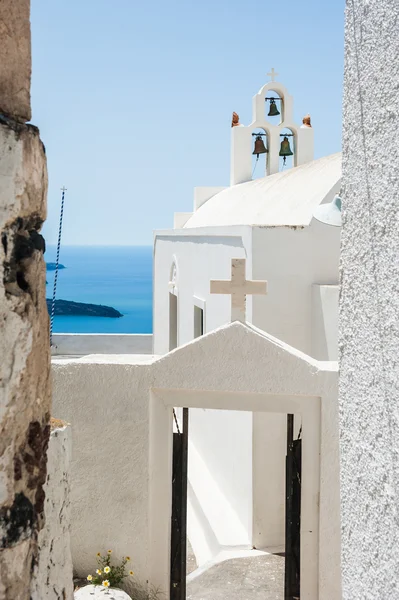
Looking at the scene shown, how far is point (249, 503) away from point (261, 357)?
7.71 feet

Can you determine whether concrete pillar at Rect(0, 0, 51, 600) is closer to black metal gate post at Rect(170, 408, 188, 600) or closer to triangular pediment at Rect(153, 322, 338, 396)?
triangular pediment at Rect(153, 322, 338, 396)

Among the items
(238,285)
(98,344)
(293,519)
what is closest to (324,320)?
(238,285)

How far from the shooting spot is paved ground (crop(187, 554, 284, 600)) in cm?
558

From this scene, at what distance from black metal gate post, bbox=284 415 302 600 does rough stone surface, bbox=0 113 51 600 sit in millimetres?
4215

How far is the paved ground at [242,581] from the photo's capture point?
5578 millimetres

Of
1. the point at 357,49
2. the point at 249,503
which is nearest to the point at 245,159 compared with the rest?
the point at 249,503

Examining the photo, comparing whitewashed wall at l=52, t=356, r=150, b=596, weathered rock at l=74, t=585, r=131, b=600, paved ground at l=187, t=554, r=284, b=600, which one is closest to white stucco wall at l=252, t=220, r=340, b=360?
paved ground at l=187, t=554, r=284, b=600

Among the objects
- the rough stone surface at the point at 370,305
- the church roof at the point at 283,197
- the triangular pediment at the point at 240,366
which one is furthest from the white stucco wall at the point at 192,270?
the rough stone surface at the point at 370,305

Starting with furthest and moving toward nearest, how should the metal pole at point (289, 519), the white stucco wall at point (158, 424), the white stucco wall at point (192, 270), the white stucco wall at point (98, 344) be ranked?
the white stucco wall at point (98, 344), the white stucco wall at point (192, 270), the metal pole at point (289, 519), the white stucco wall at point (158, 424)

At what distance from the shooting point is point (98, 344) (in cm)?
1762

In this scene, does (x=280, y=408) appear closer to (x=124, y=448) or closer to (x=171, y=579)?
(x=124, y=448)

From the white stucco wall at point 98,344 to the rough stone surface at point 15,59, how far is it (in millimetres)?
16538

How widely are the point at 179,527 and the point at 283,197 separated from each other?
495cm

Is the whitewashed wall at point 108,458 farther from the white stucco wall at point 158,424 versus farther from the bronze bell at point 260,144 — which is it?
the bronze bell at point 260,144
